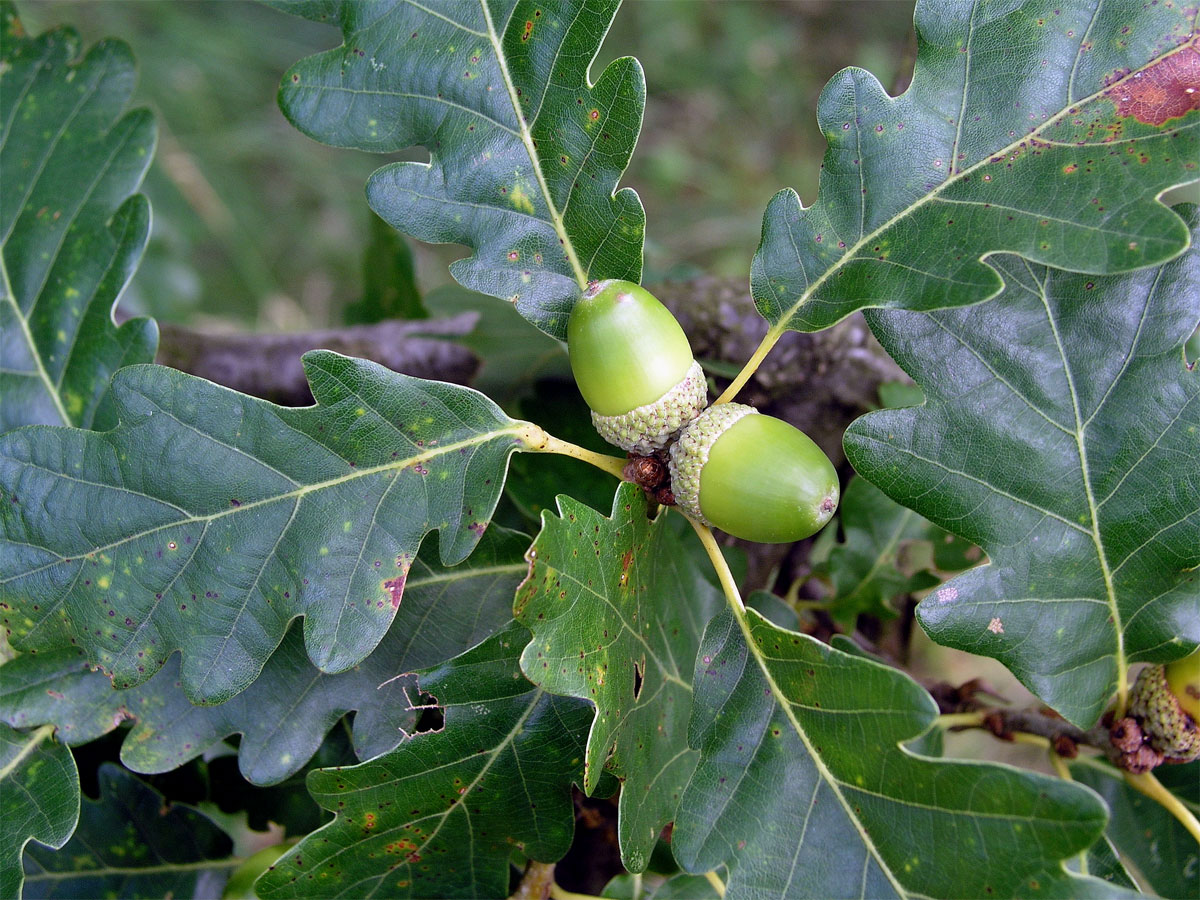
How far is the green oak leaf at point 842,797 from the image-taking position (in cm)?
88

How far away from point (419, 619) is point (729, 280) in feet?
3.08

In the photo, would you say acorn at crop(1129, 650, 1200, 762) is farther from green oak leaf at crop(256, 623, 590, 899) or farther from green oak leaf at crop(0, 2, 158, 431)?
green oak leaf at crop(0, 2, 158, 431)

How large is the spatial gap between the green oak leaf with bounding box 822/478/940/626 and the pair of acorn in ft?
1.63

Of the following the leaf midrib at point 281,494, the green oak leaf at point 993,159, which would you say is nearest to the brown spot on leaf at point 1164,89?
the green oak leaf at point 993,159

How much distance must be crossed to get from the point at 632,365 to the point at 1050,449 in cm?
52

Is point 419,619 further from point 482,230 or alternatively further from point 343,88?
point 343,88

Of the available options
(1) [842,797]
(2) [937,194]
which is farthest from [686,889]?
(2) [937,194]

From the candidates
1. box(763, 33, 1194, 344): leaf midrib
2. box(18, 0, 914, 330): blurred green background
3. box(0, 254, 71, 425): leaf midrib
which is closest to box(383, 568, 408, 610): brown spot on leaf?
box(763, 33, 1194, 344): leaf midrib

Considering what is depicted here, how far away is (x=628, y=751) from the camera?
1.00m

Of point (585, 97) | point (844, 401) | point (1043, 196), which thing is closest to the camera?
point (1043, 196)

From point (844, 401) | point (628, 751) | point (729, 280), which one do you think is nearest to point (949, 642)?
point (628, 751)

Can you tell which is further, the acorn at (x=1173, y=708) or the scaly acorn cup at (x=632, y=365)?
the acorn at (x=1173, y=708)

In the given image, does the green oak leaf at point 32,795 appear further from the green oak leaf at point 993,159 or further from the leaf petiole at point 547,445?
the green oak leaf at point 993,159

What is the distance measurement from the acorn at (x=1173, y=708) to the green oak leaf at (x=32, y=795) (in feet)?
4.60
